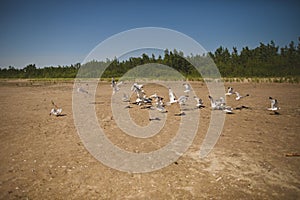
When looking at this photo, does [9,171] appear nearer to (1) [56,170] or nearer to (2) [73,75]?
(1) [56,170]

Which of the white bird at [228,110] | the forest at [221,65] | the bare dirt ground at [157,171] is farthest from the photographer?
the forest at [221,65]

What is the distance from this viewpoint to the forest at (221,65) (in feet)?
157

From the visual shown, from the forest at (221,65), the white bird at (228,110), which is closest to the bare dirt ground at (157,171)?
the white bird at (228,110)

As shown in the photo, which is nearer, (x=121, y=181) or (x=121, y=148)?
(x=121, y=181)

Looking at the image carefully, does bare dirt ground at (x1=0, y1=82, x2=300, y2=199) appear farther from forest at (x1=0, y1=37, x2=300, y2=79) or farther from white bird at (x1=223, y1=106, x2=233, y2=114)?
forest at (x1=0, y1=37, x2=300, y2=79)

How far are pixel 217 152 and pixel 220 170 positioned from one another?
1288 millimetres

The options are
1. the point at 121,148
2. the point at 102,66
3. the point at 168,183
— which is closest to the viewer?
the point at 168,183

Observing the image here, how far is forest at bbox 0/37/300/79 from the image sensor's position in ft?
157

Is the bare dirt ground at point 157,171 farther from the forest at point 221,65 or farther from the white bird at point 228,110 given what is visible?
the forest at point 221,65

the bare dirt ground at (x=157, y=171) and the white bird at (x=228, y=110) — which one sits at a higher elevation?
the white bird at (x=228, y=110)

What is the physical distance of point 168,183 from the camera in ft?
16.8

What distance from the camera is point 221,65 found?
183ft

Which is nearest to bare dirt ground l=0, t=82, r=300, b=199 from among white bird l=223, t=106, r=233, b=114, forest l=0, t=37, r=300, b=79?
white bird l=223, t=106, r=233, b=114

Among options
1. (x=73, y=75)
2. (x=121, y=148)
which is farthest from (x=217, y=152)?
(x=73, y=75)
